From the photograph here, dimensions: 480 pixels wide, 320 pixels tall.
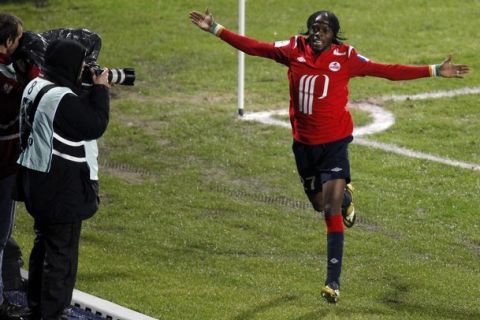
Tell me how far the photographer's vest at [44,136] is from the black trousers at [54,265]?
18.6 inches

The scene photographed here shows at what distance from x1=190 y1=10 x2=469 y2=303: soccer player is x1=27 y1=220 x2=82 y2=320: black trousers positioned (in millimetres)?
2445

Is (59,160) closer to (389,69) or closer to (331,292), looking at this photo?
(331,292)

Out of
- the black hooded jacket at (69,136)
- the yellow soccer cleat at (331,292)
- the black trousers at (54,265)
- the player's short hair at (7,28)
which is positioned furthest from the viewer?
the yellow soccer cleat at (331,292)

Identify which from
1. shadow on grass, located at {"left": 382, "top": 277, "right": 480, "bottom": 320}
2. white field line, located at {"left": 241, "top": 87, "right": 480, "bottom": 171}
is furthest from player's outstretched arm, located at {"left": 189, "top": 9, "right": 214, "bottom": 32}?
white field line, located at {"left": 241, "top": 87, "right": 480, "bottom": 171}

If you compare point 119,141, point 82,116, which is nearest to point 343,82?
point 82,116

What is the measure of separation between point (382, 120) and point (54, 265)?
9360mm

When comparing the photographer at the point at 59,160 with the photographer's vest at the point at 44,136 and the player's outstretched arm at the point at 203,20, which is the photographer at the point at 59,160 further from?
the player's outstretched arm at the point at 203,20

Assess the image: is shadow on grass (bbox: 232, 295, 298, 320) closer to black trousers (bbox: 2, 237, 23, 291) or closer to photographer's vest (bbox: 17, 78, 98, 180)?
black trousers (bbox: 2, 237, 23, 291)

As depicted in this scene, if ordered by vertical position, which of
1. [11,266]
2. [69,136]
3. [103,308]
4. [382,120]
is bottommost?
[103,308]

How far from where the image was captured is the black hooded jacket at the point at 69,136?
9.16 metres

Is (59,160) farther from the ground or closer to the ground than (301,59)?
Result: closer to the ground

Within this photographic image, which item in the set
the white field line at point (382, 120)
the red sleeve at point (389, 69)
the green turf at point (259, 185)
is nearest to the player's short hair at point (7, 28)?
the green turf at point (259, 185)

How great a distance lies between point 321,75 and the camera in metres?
11.3

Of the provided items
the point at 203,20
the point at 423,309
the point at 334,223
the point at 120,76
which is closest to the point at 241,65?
the point at 203,20
